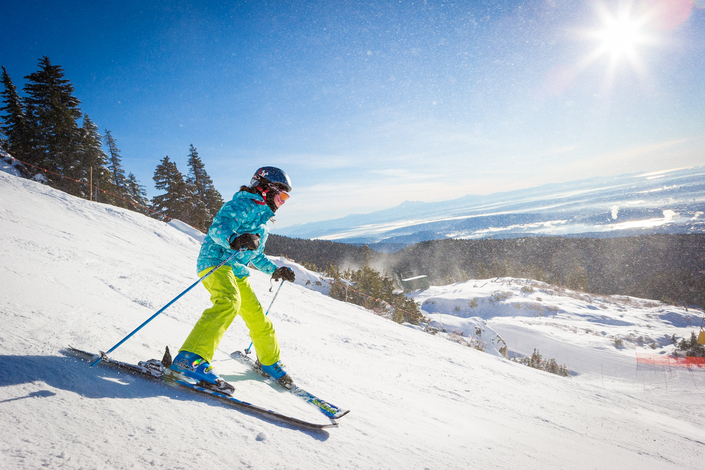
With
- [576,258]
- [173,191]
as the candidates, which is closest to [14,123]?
[173,191]

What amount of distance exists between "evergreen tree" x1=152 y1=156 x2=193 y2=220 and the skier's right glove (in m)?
29.6

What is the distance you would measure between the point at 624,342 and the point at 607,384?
981 cm

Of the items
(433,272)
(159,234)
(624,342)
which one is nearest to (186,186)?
(159,234)

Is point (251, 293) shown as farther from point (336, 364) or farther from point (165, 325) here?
point (336, 364)

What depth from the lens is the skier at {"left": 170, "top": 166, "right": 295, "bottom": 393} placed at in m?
2.34

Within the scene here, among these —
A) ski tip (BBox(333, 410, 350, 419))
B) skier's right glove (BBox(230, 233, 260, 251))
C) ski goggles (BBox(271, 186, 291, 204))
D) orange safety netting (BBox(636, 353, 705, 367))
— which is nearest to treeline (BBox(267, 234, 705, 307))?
orange safety netting (BBox(636, 353, 705, 367))

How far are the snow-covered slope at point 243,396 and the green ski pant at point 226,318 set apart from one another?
0.32 m

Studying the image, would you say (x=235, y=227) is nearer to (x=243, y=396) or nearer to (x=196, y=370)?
(x=196, y=370)

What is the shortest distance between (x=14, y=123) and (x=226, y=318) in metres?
34.0

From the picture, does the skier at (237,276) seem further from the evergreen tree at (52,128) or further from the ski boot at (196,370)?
the evergreen tree at (52,128)

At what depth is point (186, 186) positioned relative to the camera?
28.8 m

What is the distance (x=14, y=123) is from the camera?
23062 mm

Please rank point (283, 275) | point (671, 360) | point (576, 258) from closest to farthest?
point (283, 275), point (671, 360), point (576, 258)

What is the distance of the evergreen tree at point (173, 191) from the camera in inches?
1106
